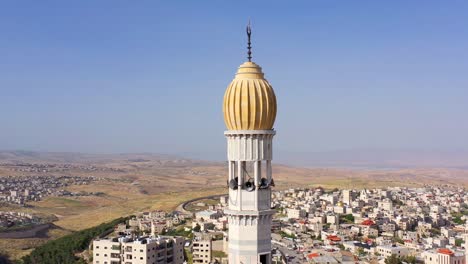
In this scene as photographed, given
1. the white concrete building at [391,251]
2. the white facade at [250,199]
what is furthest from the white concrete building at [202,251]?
the white facade at [250,199]

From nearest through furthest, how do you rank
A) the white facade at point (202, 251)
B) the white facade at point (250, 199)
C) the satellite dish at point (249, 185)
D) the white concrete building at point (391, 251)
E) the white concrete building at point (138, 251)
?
the white facade at point (250, 199) < the satellite dish at point (249, 185) < the white concrete building at point (138, 251) < the white facade at point (202, 251) < the white concrete building at point (391, 251)

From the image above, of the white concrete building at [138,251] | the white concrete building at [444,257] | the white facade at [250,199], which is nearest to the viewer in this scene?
the white facade at [250,199]

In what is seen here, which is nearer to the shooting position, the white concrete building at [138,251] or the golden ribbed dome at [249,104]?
the golden ribbed dome at [249,104]

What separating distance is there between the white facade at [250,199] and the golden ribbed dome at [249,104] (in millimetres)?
165

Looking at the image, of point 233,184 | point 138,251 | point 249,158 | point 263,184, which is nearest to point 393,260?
point 138,251

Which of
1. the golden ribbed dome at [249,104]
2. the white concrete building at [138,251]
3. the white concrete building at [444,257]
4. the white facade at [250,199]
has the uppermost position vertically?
the golden ribbed dome at [249,104]

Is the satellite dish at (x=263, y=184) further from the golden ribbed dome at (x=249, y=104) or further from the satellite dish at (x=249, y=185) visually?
the golden ribbed dome at (x=249, y=104)

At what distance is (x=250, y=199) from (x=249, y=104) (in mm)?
1973

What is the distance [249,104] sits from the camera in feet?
36.1

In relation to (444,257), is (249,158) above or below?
above

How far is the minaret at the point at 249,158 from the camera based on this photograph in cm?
1101

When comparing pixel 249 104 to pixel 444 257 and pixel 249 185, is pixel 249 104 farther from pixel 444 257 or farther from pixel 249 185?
pixel 444 257

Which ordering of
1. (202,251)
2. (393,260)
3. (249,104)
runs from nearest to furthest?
(249,104), (202,251), (393,260)

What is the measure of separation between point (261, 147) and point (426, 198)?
11351cm
